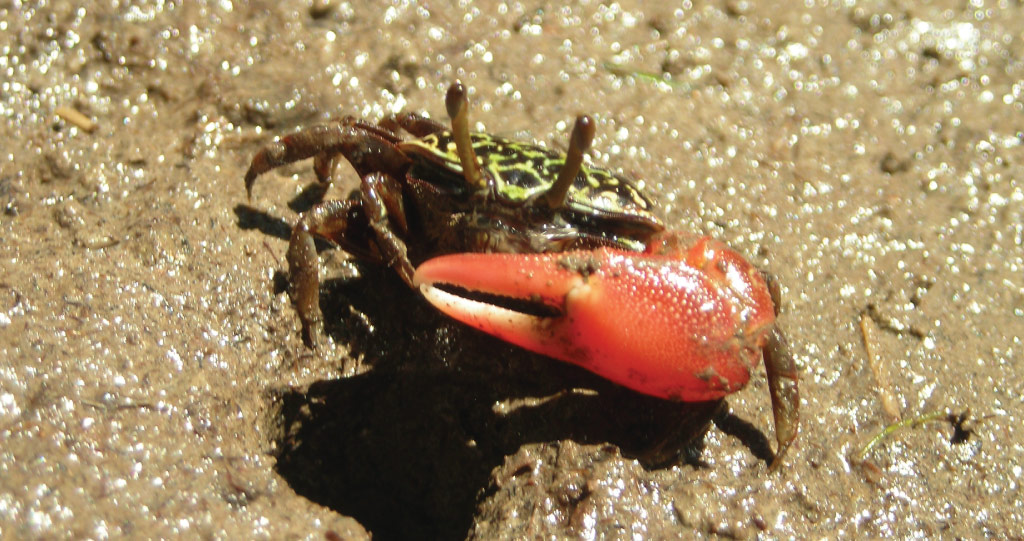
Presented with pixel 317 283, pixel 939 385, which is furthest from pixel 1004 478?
pixel 317 283

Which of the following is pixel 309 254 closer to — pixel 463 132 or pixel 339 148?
pixel 339 148

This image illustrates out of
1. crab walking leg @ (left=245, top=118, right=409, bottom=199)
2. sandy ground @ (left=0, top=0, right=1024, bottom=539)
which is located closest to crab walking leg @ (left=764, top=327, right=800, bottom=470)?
sandy ground @ (left=0, top=0, right=1024, bottom=539)

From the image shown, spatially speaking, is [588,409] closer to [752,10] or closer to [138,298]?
[138,298]

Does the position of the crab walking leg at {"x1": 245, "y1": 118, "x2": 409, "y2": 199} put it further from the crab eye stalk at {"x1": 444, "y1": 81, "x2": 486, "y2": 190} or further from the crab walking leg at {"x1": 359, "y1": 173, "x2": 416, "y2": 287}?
the crab eye stalk at {"x1": 444, "y1": 81, "x2": 486, "y2": 190}

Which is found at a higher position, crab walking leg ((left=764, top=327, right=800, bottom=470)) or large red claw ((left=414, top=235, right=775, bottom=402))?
large red claw ((left=414, top=235, right=775, bottom=402))

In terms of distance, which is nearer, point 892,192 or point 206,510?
point 206,510

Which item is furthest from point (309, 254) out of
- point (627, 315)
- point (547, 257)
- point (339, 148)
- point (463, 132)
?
point (627, 315)
